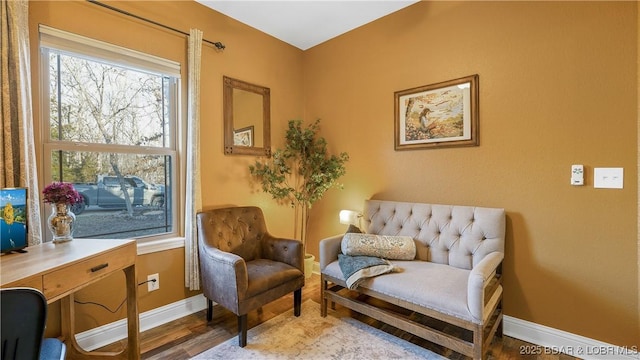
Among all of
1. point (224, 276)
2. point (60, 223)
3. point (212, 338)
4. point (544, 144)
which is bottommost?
point (212, 338)

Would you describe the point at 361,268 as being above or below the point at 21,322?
below

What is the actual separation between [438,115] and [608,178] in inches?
46.6

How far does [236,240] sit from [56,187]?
1298mm

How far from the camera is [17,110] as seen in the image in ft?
5.33

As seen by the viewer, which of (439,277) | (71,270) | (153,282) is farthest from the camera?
(153,282)

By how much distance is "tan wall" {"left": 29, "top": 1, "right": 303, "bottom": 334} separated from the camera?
1.93m

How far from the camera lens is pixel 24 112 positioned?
1.64 m

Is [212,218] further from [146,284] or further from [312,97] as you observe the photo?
[312,97]

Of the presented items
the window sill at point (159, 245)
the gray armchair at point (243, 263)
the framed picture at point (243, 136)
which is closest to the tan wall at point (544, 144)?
the gray armchair at point (243, 263)

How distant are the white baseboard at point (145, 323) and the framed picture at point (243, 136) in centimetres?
150

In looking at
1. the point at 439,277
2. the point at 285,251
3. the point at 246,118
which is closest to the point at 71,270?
the point at 285,251

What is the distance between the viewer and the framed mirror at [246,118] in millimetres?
2756

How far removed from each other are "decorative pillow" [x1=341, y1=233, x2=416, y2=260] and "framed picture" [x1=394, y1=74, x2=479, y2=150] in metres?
0.91

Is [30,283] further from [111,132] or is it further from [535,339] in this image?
[535,339]
